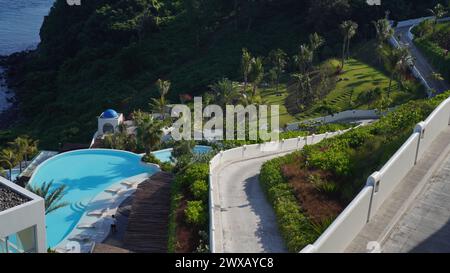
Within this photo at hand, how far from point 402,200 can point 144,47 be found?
238 ft

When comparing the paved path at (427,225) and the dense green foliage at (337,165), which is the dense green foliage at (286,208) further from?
the paved path at (427,225)

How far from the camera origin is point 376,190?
16.7 m

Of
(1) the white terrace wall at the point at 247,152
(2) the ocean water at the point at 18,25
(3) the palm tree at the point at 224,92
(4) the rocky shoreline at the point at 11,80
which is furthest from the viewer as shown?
(2) the ocean water at the point at 18,25

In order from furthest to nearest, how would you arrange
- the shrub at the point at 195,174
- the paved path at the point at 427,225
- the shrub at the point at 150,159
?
the shrub at the point at 150,159
the shrub at the point at 195,174
the paved path at the point at 427,225

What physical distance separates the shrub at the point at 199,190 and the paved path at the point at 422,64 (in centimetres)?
3175

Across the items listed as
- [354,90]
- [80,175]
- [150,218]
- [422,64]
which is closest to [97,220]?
[150,218]

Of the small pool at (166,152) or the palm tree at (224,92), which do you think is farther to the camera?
the palm tree at (224,92)

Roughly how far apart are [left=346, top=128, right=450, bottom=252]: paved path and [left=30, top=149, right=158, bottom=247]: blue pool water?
17.1m

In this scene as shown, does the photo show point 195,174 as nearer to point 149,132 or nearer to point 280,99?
point 149,132

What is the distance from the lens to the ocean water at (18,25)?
108625 mm

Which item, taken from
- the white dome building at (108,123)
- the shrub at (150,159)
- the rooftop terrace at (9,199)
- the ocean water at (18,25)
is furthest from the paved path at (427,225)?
the ocean water at (18,25)

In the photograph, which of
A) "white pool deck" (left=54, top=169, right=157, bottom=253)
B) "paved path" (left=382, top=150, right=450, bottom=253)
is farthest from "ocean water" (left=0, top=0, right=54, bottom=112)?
"paved path" (left=382, top=150, right=450, bottom=253)
